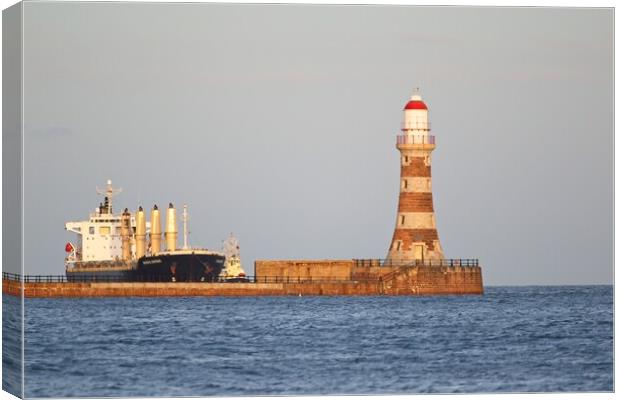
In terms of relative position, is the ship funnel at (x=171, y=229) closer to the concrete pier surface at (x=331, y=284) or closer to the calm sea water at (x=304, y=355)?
the concrete pier surface at (x=331, y=284)

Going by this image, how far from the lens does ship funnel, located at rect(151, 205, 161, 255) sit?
6412 centimetres

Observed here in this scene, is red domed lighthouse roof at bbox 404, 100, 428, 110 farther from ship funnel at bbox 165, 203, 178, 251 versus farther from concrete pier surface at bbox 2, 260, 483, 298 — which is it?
concrete pier surface at bbox 2, 260, 483, 298

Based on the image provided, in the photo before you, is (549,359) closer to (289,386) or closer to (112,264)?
(289,386)

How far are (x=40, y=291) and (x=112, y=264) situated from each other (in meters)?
14.4

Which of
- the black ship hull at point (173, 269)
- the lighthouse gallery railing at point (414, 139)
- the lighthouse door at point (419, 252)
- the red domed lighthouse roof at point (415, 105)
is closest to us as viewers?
the red domed lighthouse roof at point (415, 105)

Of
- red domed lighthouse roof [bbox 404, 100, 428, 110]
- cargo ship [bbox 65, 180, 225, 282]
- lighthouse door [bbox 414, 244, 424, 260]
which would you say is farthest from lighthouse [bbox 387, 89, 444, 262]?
red domed lighthouse roof [bbox 404, 100, 428, 110]

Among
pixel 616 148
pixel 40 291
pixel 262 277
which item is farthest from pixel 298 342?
pixel 262 277

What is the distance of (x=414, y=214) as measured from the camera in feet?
204

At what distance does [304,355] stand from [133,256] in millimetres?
30147

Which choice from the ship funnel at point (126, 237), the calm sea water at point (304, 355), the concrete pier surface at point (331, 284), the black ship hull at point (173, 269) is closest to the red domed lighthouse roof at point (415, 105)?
the calm sea water at point (304, 355)

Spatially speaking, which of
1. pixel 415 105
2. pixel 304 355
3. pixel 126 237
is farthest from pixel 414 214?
pixel 304 355

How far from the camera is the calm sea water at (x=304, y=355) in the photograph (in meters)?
36.4

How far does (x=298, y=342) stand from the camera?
41.9m

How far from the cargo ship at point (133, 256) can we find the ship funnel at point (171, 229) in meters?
0.03
